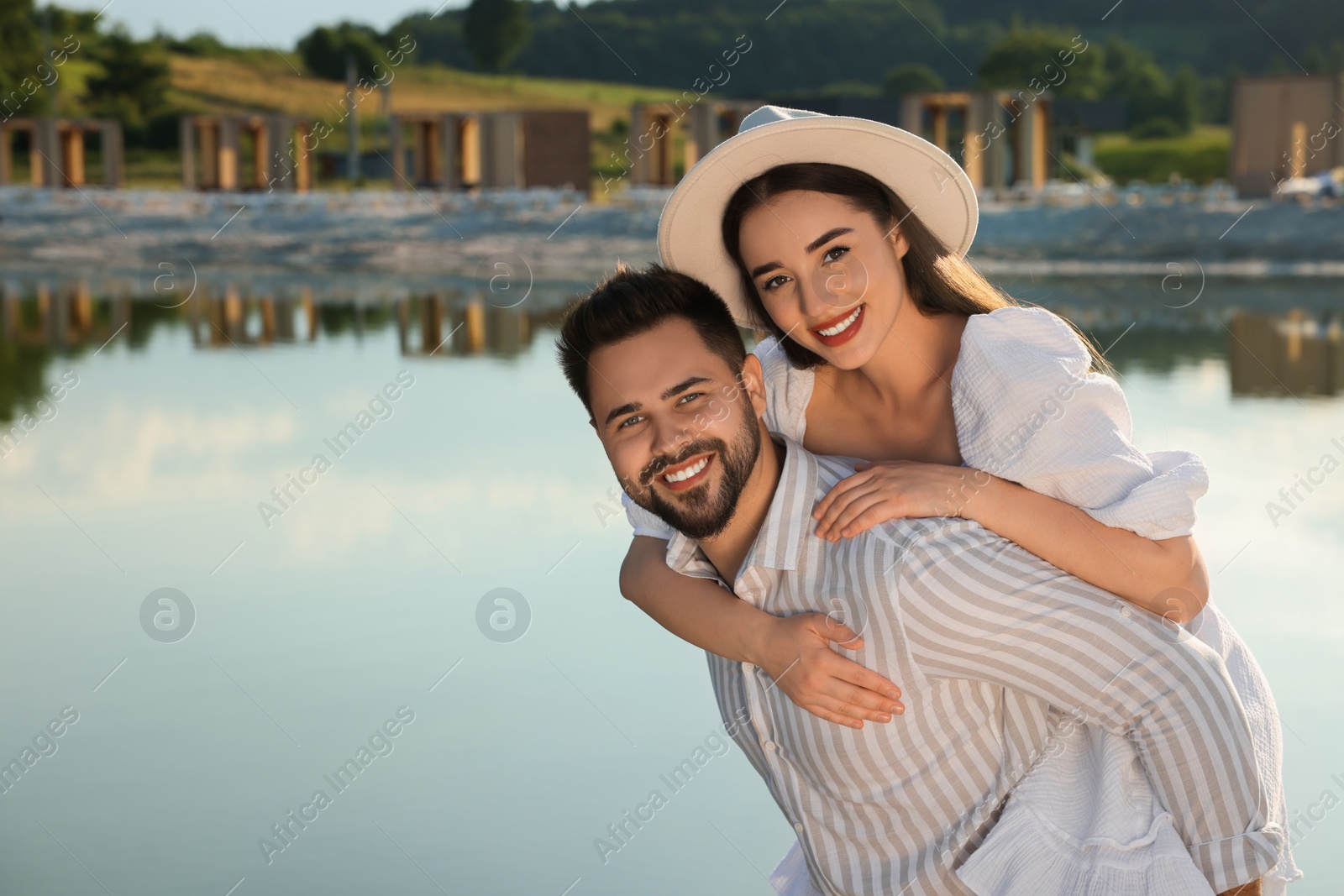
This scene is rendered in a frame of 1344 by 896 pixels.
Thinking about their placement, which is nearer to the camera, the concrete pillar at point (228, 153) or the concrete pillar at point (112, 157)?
the concrete pillar at point (228, 153)

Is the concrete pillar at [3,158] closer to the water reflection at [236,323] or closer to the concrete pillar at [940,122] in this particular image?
the water reflection at [236,323]

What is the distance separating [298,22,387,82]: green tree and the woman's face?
70.3 metres

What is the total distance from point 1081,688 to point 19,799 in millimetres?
2402

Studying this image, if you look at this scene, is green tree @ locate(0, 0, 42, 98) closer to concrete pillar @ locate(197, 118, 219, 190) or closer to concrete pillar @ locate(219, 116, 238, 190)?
concrete pillar @ locate(197, 118, 219, 190)

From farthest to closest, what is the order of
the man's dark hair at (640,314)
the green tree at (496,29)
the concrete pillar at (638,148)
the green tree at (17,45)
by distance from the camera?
the green tree at (496,29)
the green tree at (17,45)
the concrete pillar at (638,148)
the man's dark hair at (640,314)

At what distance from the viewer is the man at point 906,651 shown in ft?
6.95

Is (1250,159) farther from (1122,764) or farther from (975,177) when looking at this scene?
(1122,764)

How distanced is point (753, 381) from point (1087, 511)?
0.62 metres

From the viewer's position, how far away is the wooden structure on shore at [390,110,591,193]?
89.7ft

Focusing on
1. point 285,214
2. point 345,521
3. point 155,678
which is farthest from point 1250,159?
point 155,678

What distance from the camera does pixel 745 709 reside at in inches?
98.0

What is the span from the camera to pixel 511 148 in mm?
27125

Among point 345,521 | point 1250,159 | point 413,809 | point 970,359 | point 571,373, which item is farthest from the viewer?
point 1250,159

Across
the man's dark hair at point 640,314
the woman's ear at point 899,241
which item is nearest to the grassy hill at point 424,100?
the woman's ear at point 899,241
